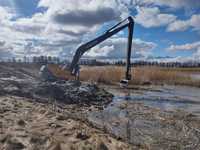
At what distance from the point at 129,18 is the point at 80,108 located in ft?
34.9

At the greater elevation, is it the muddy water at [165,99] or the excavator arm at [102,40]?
the excavator arm at [102,40]

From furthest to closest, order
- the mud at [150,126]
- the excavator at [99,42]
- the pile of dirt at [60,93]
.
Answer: the excavator at [99,42] → the pile of dirt at [60,93] → the mud at [150,126]

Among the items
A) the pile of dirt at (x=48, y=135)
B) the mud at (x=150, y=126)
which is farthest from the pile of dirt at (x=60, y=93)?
the pile of dirt at (x=48, y=135)

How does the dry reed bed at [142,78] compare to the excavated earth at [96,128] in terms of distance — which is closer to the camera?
the excavated earth at [96,128]

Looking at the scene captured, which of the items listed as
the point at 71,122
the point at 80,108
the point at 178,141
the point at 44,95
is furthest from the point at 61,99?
the point at 178,141

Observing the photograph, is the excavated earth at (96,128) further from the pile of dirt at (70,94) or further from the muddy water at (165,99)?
the muddy water at (165,99)

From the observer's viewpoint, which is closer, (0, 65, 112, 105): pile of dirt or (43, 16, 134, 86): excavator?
(0, 65, 112, 105): pile of dirt

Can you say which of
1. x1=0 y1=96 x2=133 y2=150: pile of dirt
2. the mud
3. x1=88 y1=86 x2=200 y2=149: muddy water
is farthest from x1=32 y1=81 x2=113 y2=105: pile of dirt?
x1=0 y1=96 x2=133 y2=150: pile of dirt

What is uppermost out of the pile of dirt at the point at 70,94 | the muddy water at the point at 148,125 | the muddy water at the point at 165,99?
the pile of dirt at the point at 70,94

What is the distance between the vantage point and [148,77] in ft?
84.9

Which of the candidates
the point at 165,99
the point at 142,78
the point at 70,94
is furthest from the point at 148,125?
the point at 142,78

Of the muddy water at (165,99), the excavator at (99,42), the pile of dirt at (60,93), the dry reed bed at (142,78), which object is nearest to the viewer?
→ the muddy water at (165,99)

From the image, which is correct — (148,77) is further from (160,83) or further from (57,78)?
(57,78)

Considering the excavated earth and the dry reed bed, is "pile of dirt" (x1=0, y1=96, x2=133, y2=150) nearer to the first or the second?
the excavated earth
